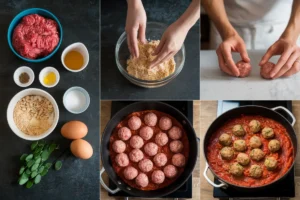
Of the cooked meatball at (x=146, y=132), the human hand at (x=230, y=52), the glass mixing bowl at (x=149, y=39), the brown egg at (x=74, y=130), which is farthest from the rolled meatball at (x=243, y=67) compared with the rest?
the brown egg at (x=74, y=130)

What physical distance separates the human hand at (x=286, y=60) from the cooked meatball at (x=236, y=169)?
7.3 inches

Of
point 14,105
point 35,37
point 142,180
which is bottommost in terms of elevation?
point 142,180

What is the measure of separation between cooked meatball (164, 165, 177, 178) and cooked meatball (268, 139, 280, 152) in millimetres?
186

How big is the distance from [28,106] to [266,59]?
1.57 ft

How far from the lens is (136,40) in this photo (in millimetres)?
769

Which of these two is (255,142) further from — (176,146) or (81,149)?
(81,149)

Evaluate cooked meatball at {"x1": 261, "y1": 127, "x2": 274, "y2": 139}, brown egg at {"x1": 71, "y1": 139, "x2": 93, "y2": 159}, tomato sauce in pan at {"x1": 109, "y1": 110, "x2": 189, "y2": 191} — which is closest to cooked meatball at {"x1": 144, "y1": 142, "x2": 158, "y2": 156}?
tomato sauce in pan at {"x1": 109, "y1": 110, "x2": 189, "y2": 191}

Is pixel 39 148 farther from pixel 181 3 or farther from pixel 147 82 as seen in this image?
pixel 181 3

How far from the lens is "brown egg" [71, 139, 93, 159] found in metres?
0.81

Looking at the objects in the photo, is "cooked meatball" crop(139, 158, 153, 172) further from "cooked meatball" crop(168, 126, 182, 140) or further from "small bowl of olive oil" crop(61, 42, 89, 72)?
"small bowl of olive oil" crop(61, 42, 89, 72)

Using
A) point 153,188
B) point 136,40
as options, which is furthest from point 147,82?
point 153,188

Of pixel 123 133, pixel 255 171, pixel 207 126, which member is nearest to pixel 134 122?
pixel 123 133

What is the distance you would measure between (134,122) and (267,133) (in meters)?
0.26

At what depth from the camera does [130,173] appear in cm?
81
